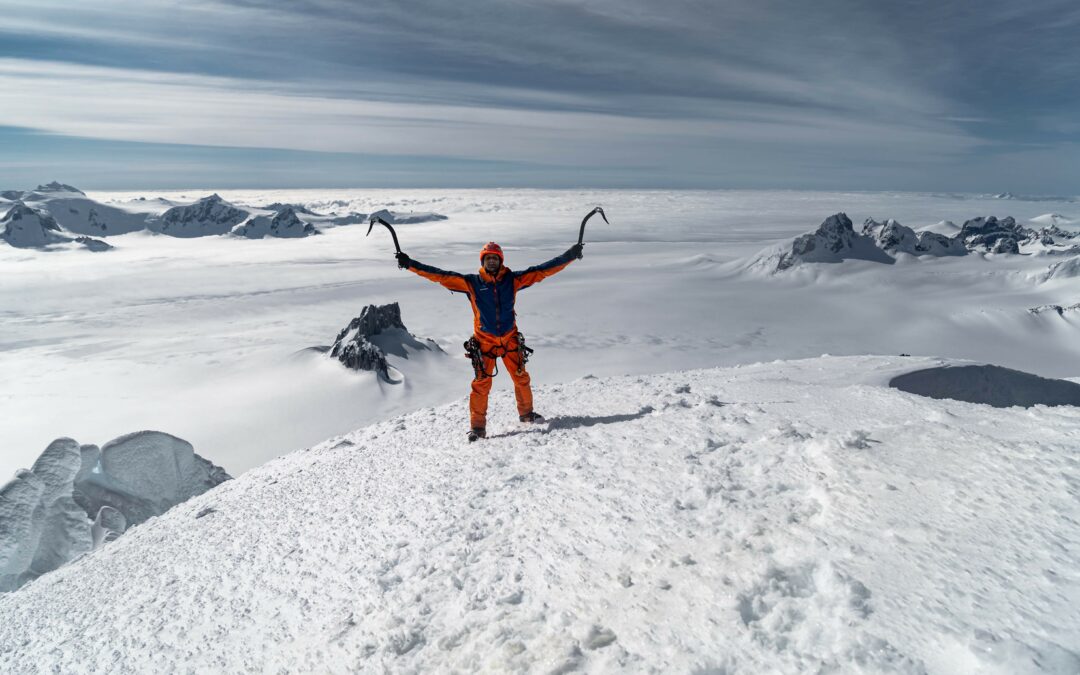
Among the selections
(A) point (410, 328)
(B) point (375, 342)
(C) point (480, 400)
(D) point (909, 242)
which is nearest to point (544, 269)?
(C) point (480, 400)

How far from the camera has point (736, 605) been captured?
291cm

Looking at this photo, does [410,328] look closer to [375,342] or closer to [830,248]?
[375,342]

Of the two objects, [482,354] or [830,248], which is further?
[830,248]

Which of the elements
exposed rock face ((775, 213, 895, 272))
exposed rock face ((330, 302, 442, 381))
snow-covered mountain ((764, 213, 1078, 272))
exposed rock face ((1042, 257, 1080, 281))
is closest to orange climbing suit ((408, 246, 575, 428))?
exposed rock face ((330, 302, 442, 381))

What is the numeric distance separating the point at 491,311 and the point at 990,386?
10.5 metres

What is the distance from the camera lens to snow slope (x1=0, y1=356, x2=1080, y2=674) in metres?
2.65

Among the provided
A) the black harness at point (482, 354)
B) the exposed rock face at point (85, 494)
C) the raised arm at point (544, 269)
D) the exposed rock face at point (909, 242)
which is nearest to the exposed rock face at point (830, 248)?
the exposed rock face at point (909, 242)

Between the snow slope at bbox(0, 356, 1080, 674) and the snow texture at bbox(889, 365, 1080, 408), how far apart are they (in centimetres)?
515

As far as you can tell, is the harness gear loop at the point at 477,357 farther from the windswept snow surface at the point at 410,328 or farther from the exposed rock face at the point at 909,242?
the exposed rock face at the point at 909,242

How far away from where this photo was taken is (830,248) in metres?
161

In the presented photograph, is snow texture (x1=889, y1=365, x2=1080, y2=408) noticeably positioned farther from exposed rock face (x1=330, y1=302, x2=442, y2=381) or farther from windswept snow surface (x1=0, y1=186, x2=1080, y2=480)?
exposed rock face (x1=330, y1=302, x2=442, y2=381)

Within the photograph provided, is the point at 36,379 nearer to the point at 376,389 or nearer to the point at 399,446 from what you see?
the point at 376,389

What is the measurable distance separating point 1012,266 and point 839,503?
198 metres

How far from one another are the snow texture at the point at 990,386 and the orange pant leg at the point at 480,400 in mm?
7853
